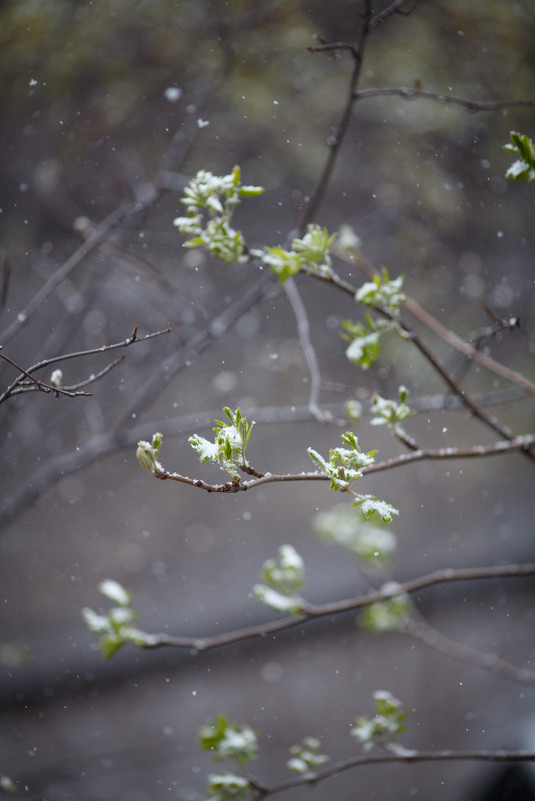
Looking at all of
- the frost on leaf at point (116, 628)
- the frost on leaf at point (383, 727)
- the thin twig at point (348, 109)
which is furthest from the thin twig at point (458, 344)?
the frost on leaf at point (116, 628)

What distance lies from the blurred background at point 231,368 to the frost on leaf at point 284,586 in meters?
0.30

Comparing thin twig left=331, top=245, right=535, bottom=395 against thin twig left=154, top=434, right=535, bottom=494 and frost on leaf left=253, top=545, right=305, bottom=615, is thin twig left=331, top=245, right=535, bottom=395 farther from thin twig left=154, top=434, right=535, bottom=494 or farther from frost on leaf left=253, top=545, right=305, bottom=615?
frost on leaf left=253, top=545, right=305, bottom=615

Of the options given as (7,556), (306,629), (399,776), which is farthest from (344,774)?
(7,556)

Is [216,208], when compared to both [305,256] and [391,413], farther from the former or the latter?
[391,413]

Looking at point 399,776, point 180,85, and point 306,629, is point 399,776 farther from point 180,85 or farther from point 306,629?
point 180,85

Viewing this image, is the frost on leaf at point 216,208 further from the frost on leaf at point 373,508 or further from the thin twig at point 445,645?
the thin twig at point 445,645

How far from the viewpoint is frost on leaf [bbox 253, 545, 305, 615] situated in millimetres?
734

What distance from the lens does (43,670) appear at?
1.44 metres

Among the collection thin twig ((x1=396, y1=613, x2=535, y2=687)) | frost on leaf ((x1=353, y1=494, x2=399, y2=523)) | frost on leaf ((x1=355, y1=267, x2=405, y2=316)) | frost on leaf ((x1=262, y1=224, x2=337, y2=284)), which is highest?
frost on leaf ((x1=262, y1=224, x2=337, y2=284))

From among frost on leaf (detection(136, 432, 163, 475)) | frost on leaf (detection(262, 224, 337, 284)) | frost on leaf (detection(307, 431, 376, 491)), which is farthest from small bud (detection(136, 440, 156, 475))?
frost on leaf (detection(262, 224, 337, 284))

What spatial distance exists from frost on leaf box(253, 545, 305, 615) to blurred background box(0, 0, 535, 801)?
0.30 meters

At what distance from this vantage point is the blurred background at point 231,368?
1120 mm

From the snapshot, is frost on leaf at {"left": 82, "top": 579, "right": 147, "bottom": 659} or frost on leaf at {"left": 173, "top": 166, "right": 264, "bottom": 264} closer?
frost on leaf at {"left": 173, "top": 166, "right": 264, "bottom": 264}

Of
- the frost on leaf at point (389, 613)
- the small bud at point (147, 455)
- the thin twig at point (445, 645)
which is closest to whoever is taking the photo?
the small bud at point (147, 455)
